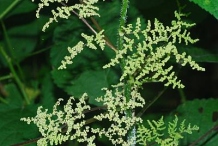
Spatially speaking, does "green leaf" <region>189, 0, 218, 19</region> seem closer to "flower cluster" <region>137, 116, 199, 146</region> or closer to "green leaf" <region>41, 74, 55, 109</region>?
"flower cluster" <region>137, 116, 199, 146</region>

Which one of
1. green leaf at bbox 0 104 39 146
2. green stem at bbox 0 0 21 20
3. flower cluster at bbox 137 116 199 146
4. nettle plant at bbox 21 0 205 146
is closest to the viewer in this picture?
nettle plant at bbox 21 0 205 146

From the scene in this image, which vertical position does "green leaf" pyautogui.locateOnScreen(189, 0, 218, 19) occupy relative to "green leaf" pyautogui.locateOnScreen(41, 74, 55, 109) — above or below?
below

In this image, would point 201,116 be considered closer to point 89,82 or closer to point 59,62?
point 89,82

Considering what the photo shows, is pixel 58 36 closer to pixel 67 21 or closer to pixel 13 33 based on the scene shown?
pixel 67 21

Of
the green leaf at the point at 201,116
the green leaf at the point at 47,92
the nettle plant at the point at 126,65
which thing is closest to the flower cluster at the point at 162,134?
the nettle plant at the point at 126,65

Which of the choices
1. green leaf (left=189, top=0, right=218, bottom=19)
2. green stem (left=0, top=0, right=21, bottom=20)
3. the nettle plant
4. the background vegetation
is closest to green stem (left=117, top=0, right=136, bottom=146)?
the nettle plant

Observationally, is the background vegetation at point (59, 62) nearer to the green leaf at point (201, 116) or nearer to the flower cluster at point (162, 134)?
the green leaf at point (201, 116)

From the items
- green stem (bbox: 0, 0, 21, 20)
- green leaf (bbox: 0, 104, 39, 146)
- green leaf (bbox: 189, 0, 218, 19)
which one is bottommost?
green leaf (bbox: 189, 0, 218, 19)

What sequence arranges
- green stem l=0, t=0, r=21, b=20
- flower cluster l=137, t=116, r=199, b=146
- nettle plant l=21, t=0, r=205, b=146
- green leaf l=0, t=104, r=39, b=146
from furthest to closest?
green stem l=0, t=0, r=21, b=20
green leaf l=0, t=104, r=39, b=146
flower cluster l=137, t=116, r=199, b=146
nettle plant l=21, t=0, r=205, b=146

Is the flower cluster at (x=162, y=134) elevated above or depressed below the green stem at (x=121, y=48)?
below
